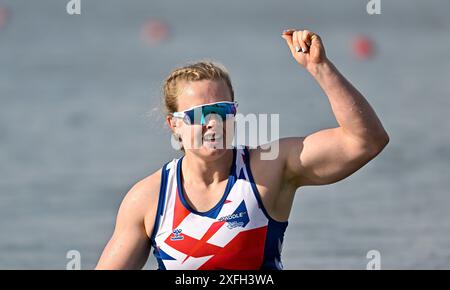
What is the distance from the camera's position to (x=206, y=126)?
632cm

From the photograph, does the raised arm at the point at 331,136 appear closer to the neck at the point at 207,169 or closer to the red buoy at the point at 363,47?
the neck at the point at 207,169

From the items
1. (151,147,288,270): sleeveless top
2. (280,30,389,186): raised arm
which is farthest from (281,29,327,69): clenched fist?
(151,147,288,270): sleeveless top

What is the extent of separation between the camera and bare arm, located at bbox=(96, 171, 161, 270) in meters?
6.48

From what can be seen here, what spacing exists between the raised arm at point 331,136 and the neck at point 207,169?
28cm

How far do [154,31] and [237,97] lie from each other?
14.2ft

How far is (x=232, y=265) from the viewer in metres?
6.37

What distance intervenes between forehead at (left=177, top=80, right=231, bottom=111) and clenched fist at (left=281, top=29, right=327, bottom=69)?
584 millimetres

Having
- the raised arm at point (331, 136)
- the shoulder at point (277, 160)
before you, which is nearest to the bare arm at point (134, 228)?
the shoulder at point (277, 160)

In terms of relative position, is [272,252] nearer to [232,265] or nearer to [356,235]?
[232,265]

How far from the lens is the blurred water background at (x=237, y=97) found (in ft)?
32.5
